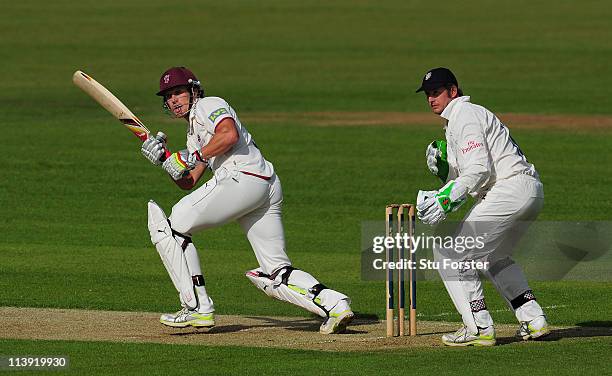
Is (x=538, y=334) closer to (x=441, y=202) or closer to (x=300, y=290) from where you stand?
(x=441, y=202)

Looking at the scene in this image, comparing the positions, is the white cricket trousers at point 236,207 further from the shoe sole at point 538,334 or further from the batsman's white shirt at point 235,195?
the shoe sole at point 538,334

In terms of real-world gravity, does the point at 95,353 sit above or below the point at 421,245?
below

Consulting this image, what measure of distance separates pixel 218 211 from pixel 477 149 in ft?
5.93

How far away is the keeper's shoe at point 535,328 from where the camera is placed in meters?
9.21

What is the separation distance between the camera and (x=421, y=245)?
1057cm

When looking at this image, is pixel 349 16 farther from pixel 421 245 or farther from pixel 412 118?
pixel 421 245

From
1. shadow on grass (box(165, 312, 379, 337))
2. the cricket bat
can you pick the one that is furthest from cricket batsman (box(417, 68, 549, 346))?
the cricket bat

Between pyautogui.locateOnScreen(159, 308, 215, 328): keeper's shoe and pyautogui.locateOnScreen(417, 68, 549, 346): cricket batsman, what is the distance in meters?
1.60

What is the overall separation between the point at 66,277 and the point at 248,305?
2.10 meters

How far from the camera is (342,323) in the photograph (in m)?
9.52

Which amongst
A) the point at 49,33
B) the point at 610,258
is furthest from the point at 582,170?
the point at 49,33

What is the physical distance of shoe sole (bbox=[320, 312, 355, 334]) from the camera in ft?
31.1

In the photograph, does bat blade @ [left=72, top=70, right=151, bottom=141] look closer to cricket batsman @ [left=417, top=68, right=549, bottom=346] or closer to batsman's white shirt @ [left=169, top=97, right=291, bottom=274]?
batsman's white shirt @ [left=169, top=97, right=291, bottom=274]

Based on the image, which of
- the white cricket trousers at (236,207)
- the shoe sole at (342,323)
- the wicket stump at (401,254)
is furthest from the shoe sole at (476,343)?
the white cricket trousers at (236,207)
